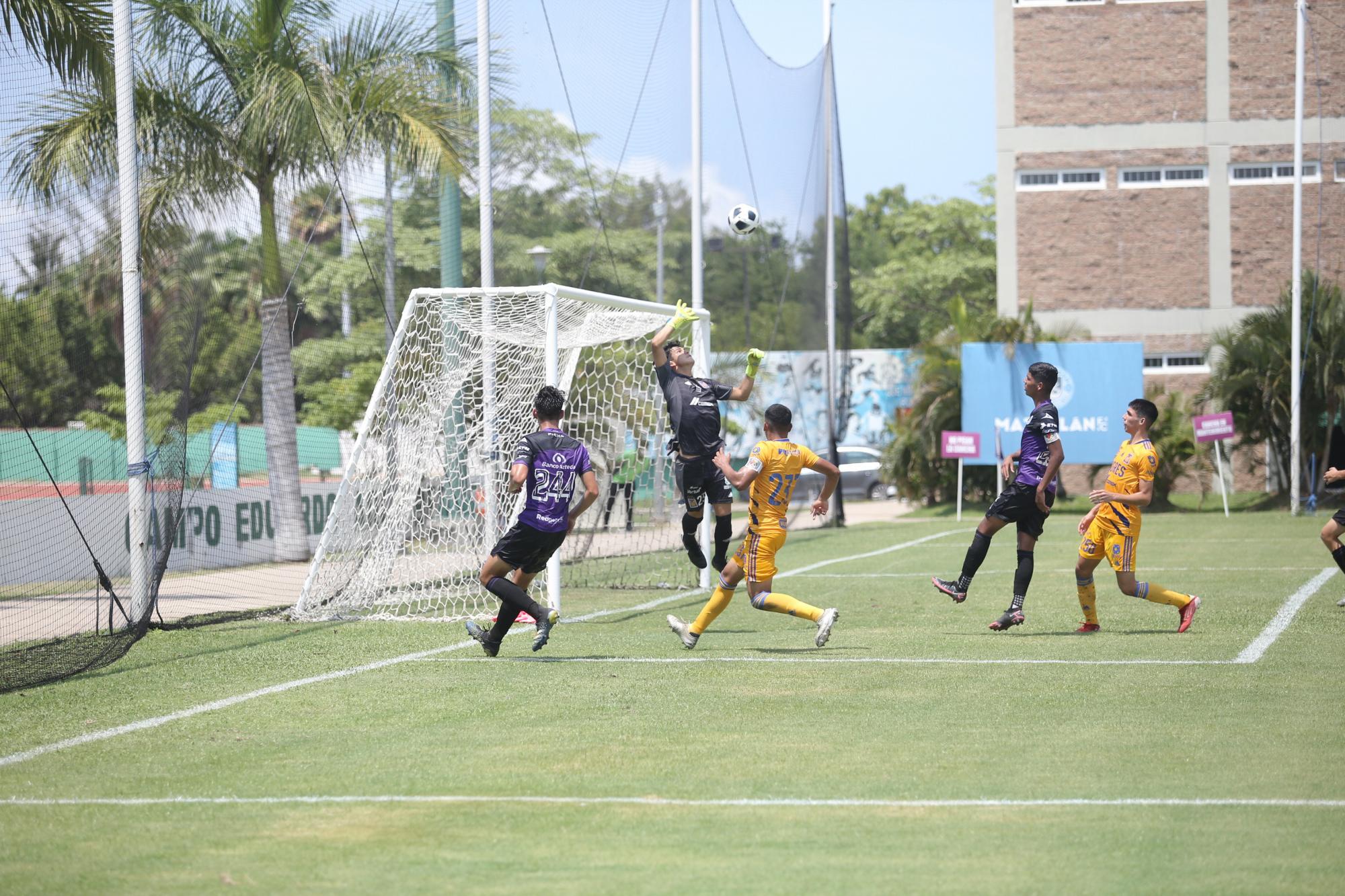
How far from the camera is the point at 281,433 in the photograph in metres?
20.4

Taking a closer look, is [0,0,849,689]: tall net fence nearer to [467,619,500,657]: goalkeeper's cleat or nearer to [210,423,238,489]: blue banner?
[210,423,238,489]: blue banner

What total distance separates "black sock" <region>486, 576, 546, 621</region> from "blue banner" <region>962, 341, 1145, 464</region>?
22424 mm

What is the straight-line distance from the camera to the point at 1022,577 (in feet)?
39.0

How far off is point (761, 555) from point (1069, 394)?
75.0 feet

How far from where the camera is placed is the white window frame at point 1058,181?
1553 inches

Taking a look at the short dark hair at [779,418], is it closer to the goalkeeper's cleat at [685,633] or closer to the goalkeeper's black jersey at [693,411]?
the goalkeeper's cleat at [685,633]

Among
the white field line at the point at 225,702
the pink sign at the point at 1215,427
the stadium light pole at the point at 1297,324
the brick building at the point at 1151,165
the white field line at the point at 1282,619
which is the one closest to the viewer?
the white field line at the point at 225,702

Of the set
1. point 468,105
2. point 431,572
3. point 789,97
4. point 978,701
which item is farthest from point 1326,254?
point 978,701

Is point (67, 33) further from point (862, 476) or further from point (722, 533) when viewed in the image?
point (862, 476)

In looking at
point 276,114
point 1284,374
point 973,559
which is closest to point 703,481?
point 973,559

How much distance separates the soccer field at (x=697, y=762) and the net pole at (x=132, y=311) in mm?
806

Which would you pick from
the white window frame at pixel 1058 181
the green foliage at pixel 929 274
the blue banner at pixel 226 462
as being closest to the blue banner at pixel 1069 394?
the white window frame at pixel 1058 181

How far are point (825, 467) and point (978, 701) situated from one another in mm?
2572

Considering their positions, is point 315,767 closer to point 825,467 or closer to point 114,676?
point 114,676
